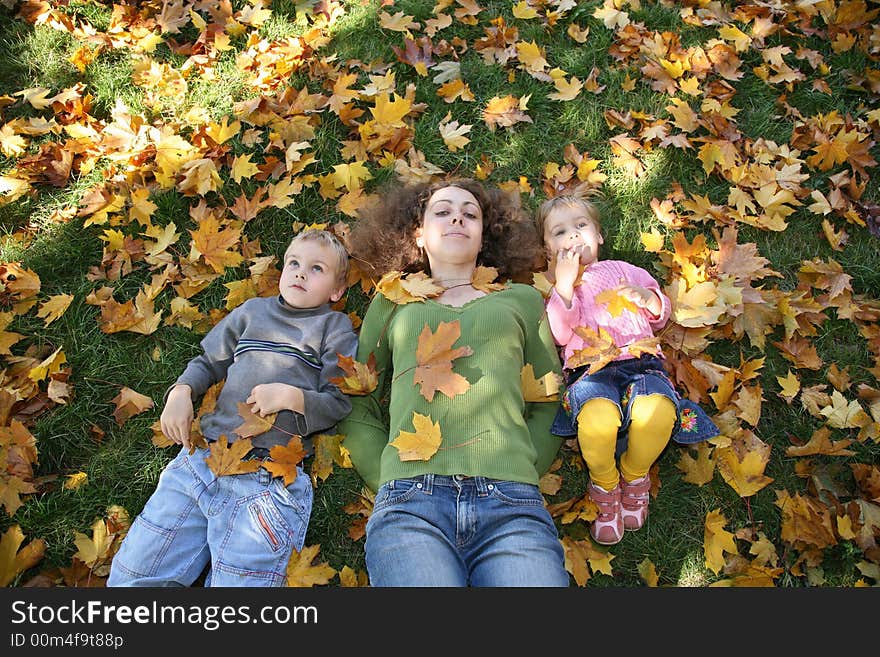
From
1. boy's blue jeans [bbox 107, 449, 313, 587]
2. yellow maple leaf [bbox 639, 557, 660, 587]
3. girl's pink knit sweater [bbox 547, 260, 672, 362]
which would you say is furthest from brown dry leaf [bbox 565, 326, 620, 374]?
boy's blue jeans [bbox 107, 449, 313, 587]

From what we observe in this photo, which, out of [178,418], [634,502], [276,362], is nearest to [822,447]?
[634,502]

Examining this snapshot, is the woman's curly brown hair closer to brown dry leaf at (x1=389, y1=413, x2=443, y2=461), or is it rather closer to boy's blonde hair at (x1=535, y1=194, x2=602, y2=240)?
boy's blonde hair at (x1=535, y1=194, x2=602, y2=240)

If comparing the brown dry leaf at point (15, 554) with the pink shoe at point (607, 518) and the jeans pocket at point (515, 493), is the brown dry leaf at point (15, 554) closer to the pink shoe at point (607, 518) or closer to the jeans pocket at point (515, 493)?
the jeans pocket at point (515, 493)

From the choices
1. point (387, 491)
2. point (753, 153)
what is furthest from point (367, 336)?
point (753, 153)

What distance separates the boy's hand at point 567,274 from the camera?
312cm

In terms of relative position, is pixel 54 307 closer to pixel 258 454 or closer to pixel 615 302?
pixel 258 454

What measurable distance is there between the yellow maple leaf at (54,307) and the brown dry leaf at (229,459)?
1299 millimetres

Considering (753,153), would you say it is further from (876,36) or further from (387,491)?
(387,491)

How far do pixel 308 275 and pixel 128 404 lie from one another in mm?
1084

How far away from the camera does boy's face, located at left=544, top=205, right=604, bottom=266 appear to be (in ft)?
10.9

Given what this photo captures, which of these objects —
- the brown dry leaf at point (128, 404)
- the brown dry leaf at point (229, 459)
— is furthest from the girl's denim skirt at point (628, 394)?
the brown dry leaf at point (128, 404)

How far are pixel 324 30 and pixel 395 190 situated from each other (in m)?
1.67

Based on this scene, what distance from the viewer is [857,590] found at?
8.59ft

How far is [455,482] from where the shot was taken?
2.57 m
